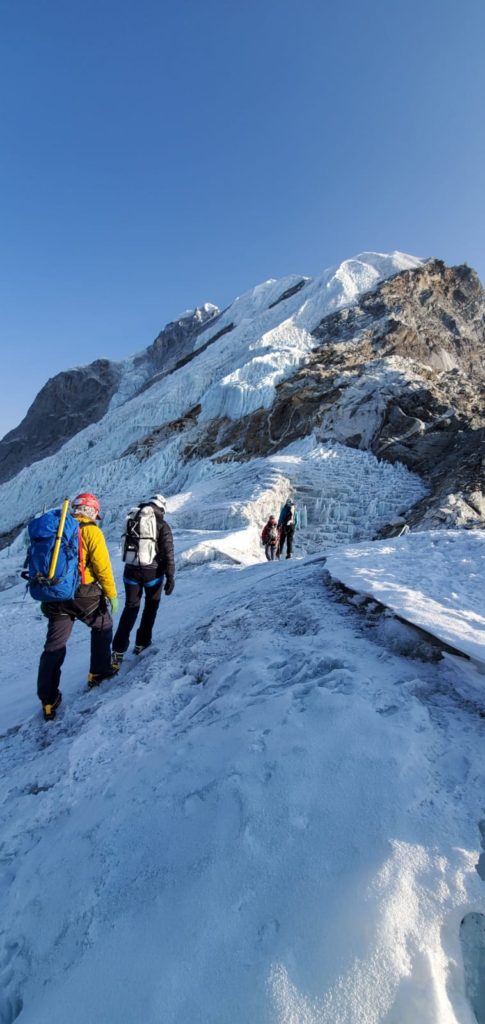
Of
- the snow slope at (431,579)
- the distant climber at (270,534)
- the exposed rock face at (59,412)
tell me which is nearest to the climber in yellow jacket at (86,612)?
the snow slope at (431,579)

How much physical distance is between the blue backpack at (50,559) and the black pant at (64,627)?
0.47ft

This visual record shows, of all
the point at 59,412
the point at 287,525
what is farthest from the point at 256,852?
the point at 59,412

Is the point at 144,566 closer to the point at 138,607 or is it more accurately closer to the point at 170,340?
the point at 138,607

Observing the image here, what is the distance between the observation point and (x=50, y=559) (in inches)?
137

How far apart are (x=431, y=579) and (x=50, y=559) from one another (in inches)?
139

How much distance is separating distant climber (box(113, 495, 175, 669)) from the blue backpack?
88cm

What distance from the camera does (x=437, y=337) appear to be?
107 ft

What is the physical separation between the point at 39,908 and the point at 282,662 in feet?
6.12

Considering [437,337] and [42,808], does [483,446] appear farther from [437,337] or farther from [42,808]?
[437,337]

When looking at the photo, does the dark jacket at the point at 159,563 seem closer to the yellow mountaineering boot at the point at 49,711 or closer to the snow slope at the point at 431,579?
the yellow mountaineering boot at the point at 49,711

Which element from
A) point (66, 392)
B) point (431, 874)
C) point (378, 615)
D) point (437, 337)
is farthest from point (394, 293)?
point (66, 392)

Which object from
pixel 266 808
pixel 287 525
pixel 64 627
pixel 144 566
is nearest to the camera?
pixel 266 808

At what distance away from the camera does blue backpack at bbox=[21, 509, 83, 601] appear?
3484 mm

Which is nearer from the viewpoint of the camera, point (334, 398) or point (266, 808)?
point (266, 808)
